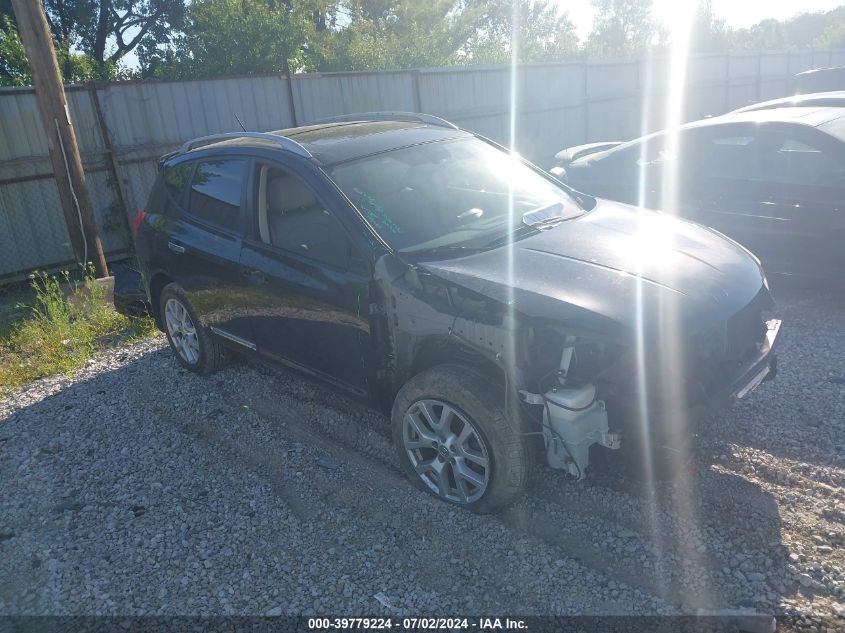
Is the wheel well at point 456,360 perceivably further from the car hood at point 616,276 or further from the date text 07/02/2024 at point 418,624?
the date text 07/02/2024 at point 418,624

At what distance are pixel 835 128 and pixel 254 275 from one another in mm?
4847

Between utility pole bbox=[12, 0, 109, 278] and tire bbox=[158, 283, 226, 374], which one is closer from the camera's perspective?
tire bbox=[158, 283, 226, 374]

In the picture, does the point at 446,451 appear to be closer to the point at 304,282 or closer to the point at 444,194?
the point at 304,282

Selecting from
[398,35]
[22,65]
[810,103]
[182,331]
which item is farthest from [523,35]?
[182,331]

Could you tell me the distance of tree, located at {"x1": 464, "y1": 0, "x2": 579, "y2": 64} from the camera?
92.4ft

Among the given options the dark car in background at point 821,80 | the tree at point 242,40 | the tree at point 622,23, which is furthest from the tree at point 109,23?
the tree at point 622,23

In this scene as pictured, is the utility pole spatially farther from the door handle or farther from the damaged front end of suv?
the damaged front end of suv

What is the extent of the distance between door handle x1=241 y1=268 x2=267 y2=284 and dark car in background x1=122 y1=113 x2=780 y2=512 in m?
0.01

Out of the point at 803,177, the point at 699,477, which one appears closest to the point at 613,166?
the point at 803,177

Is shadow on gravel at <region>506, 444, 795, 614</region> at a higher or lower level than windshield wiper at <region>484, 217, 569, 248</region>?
lower

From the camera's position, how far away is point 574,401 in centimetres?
321

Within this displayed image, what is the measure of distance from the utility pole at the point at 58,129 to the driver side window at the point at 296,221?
13.5ft

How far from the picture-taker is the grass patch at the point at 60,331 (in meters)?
6.27

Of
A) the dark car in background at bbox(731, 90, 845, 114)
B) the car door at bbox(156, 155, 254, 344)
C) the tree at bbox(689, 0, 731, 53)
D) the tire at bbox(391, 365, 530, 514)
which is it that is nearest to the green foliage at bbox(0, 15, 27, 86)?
the car door at bbox(156, 155, 254, 344)
